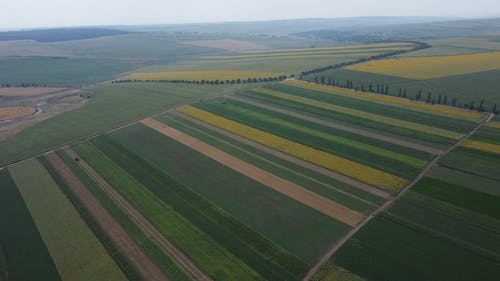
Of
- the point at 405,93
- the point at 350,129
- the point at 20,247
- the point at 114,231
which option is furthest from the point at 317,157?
the point at 405,93

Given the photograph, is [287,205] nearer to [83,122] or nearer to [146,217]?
[146,217]

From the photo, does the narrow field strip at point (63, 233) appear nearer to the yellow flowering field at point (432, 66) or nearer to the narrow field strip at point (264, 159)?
the narrow field strip at point (264, 159)

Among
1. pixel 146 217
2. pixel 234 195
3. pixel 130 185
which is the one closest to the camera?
pixel 146 217

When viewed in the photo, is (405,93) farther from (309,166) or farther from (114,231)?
(114,231)

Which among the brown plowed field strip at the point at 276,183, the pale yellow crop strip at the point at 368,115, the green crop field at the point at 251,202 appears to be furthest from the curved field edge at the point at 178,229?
the pale yellow crop strip at the point at 368,115

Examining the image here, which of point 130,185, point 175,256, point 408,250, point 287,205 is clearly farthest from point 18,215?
point 408,250
